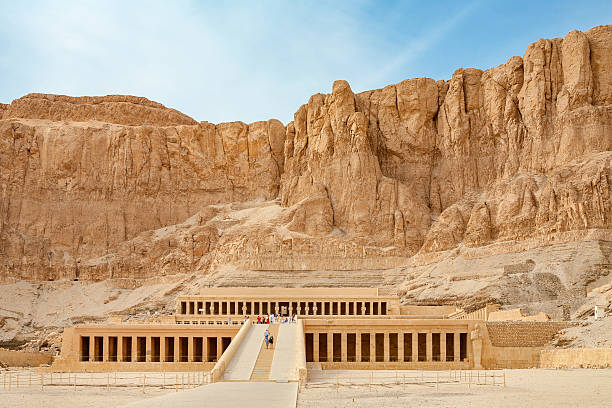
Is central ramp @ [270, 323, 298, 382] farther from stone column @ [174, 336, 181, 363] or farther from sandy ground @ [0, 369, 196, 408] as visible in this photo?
stone column @ [174, 336, 181, 363]

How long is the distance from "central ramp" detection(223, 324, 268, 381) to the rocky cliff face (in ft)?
113

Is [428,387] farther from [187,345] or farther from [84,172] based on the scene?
[84,172]

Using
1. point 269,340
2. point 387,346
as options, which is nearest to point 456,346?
point 387,346

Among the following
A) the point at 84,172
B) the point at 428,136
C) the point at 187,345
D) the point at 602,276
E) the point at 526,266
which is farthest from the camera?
the point at 84,172

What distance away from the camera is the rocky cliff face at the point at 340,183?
9219cm

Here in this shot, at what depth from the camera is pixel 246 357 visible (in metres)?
41.6

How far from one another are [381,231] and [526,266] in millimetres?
26774

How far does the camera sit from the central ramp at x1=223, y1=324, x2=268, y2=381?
3750 cm

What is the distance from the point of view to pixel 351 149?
108312 mm

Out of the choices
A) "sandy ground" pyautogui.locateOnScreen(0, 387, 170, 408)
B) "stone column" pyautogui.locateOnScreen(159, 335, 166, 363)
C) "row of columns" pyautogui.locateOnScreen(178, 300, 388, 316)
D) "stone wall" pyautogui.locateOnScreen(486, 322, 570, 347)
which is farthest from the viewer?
"row of columns" pyautogui.locateOnScreen(178, 300, 388, 316)

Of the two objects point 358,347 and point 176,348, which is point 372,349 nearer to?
point 358,347

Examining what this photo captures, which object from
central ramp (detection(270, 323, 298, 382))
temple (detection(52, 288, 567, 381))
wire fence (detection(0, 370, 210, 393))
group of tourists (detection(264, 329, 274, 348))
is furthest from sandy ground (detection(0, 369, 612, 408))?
temple (detection(52, 288, 567, 381))

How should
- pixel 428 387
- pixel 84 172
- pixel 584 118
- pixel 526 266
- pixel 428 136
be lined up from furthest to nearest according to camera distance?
pixel 84 172, pixel 428 136, pixel 584 118, pixel 526 266, pixel 428 387

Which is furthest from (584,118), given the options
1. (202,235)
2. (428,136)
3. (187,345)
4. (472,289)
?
(187,345)
